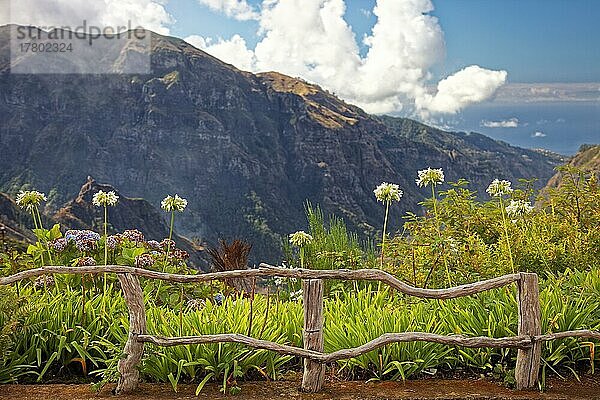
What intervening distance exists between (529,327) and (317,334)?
3.23 feet

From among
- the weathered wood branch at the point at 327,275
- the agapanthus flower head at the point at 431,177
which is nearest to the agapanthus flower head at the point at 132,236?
the weathered wood branch at the point at 327,275

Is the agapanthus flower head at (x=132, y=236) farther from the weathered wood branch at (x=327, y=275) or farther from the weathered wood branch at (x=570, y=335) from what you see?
the weathered wood branch at (x=570, y=335)

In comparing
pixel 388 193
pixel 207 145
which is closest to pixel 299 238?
pixel 388 193

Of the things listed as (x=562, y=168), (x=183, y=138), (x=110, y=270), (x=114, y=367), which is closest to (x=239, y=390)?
(x=114, y=367)

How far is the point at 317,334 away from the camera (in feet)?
9.05

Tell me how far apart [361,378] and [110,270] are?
4.33 feet

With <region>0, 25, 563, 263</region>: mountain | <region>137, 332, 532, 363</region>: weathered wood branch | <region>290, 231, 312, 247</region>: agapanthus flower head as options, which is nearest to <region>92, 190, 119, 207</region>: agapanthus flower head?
<region>290, 231, 312, 247</region>: agapanthus flower head

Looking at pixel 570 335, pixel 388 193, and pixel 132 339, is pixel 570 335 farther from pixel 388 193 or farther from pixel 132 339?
pixel 132 339

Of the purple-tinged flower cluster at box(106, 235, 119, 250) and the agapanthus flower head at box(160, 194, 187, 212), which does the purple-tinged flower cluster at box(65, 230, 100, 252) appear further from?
the agapanthus flower head at box(160, 194, 187, 212)

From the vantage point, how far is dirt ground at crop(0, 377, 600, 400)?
2.73m

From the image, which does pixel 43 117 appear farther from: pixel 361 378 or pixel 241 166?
pixel 361 378

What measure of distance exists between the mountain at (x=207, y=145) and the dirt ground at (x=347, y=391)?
9792 cm

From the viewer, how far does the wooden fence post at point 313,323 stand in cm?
274

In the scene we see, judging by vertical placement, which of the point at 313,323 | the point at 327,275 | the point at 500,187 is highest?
the point at 500,187
